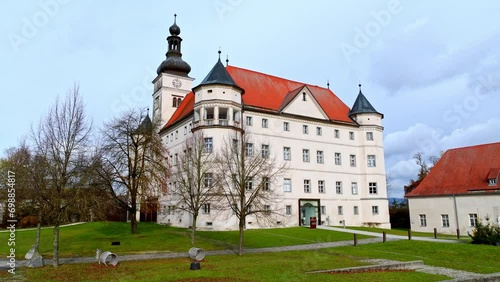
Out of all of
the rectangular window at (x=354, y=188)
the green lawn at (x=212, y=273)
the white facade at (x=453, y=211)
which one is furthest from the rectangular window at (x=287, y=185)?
the green lawn at (x=212, y=273)

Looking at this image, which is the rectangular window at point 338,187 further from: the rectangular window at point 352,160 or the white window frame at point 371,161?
the white window frame at point 371,161

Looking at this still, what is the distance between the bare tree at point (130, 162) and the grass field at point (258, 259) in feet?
11.6

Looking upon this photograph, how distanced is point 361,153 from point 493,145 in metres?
14.0

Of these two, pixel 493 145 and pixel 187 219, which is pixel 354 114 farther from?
pixel 187 219

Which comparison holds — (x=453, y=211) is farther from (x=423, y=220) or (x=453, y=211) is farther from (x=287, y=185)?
(x=287, y=185)

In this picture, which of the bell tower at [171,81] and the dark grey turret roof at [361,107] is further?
the bell tower at [171,81]

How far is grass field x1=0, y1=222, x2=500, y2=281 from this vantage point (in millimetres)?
14177

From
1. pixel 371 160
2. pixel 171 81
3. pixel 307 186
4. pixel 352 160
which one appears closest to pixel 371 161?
pixel 371 160

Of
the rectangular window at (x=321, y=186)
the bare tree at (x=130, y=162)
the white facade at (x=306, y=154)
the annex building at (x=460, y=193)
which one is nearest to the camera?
the bare tree at (x=130, y=162)

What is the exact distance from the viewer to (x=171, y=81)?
175 feet

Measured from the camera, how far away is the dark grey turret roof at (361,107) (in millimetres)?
48156

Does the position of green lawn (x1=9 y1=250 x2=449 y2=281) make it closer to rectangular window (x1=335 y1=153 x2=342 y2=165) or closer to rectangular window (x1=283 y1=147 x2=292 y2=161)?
rectangular window (x1=283 y1=147 x2=292 y2=161)

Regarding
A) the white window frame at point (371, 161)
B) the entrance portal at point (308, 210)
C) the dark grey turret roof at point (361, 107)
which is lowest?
the entrance portal at point (308, 210)

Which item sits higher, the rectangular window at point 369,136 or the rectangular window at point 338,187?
the rectangular window at point 369,136
